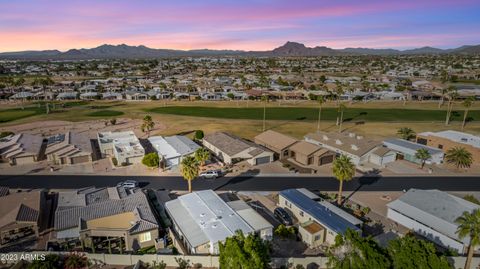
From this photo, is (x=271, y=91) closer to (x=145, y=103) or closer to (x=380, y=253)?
(x=145, y=103)

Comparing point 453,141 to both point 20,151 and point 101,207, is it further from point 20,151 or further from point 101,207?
point 20,151

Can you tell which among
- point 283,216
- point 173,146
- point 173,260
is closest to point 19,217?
point 173,260

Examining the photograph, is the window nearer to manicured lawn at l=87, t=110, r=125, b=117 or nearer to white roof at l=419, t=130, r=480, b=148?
white roof at l=419, t=130, r=480, b=148

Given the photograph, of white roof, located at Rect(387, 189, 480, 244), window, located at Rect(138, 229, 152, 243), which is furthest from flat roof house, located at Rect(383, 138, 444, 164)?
window, located at Rect(138, 229, 152, 243)

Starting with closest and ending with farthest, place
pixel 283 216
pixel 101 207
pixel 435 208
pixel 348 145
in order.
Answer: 1. pixel 435 208
2. pixel 101 207
3. pixel 283 216
4. pixel 348 145

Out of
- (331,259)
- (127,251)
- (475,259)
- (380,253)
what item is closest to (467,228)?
(475,259)

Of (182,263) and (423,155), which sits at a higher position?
(423,155)
